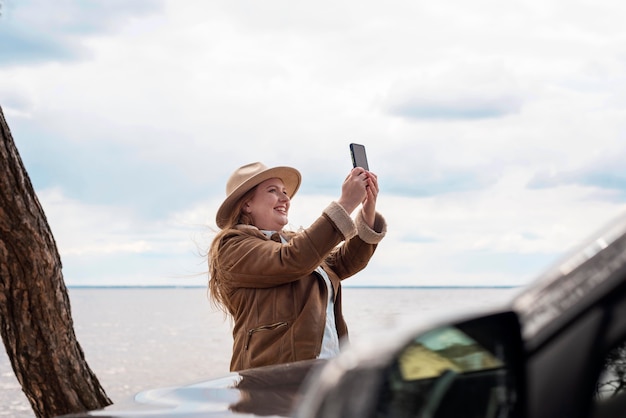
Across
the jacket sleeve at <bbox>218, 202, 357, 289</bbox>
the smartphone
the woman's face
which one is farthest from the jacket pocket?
the smartphone

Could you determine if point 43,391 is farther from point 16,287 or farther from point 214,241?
point 214,241

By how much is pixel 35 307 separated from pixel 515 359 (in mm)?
3004

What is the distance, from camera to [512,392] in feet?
2.19

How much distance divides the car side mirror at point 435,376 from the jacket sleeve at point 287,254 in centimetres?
236

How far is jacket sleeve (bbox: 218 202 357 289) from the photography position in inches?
121

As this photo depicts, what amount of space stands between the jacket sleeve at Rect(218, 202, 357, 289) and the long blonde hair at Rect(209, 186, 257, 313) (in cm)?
10

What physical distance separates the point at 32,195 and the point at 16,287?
36cm

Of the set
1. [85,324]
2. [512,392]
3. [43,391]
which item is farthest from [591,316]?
[85,324]

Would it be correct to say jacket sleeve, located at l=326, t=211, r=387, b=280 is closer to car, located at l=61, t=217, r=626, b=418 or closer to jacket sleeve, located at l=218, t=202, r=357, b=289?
jacket sleeve, located at l=218, t=202, r=357, b=289

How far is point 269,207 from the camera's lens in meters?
3.54

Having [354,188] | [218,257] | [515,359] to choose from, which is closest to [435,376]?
[515,359]

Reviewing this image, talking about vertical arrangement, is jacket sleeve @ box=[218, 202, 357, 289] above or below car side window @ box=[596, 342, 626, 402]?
above

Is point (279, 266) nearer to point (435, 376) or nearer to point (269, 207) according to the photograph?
point (269, 207)

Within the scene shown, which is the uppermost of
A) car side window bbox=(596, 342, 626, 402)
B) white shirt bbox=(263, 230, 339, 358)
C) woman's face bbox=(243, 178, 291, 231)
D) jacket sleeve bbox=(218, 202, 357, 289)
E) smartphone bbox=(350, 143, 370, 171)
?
smartphone bbox=(350, 143, 370, 171)
